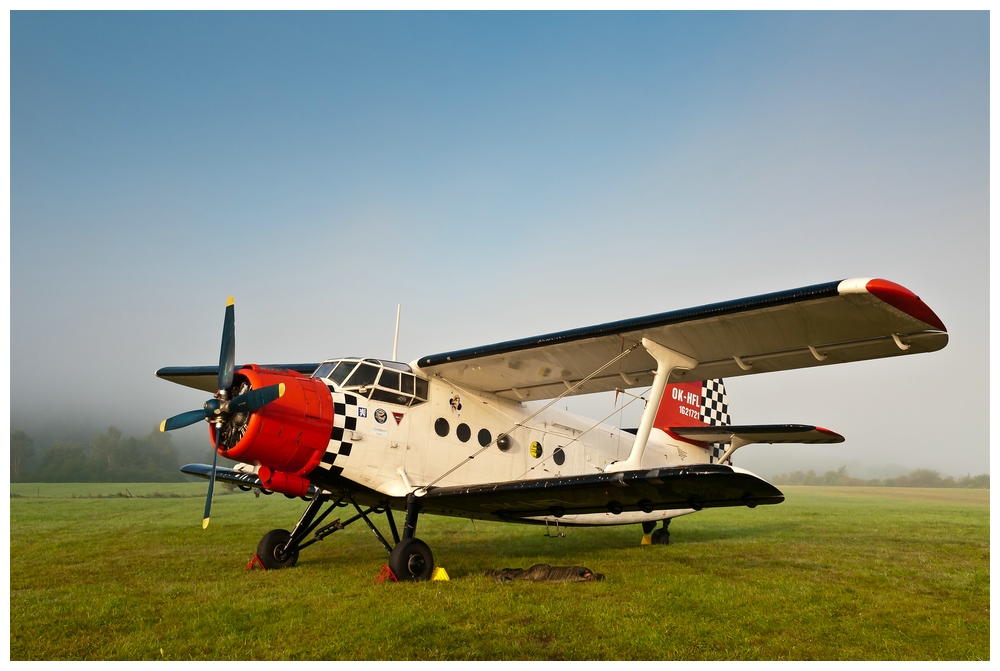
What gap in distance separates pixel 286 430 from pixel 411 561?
231 centimetres

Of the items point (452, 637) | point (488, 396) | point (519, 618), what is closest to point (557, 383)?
point (488, 396)

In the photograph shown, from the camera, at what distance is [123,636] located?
17.6 ft

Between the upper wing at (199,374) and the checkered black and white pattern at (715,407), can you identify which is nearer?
the upper wing at (199,374)

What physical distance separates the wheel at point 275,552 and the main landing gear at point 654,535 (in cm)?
691

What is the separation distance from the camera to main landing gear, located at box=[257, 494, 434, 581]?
7.97m

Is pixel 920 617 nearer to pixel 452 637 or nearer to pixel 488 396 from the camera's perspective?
pixel 452 637

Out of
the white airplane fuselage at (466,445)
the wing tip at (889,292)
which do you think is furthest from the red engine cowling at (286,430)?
the wing tip at (889,292)

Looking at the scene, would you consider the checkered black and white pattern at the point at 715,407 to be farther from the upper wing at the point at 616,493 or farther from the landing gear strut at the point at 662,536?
the upper wing at the point at 616,493

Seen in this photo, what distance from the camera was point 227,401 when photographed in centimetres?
802

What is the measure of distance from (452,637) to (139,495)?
24.5 meters

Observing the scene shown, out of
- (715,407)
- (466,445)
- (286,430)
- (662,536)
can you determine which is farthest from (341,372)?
(715,407)

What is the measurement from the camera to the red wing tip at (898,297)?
251 inches

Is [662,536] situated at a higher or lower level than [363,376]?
lower

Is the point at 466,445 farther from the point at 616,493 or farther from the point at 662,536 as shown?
the point at 662,536
